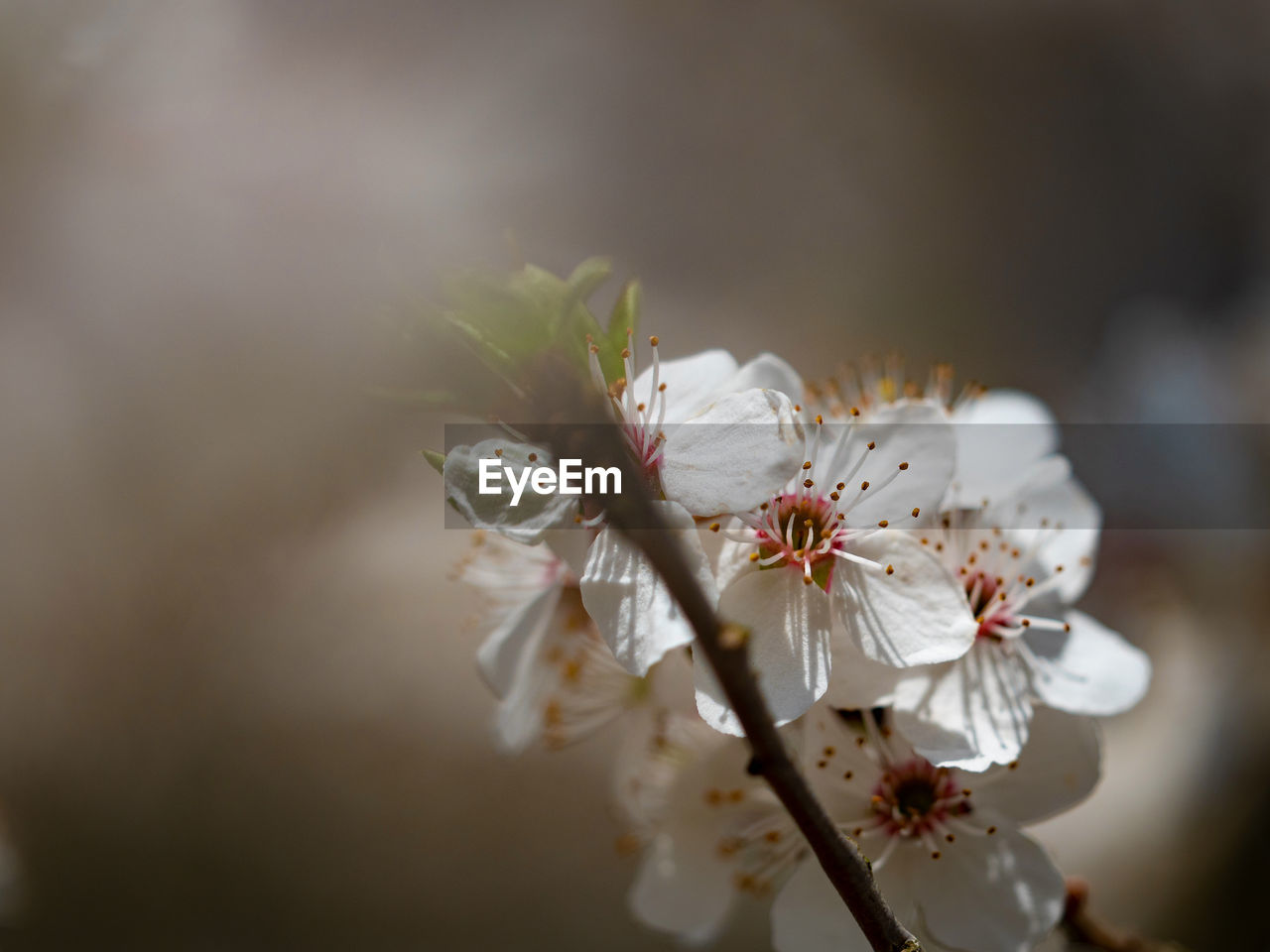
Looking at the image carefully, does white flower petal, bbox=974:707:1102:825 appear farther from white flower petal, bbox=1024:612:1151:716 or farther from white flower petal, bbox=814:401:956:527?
white flower petal, bbox=814:401:956:527

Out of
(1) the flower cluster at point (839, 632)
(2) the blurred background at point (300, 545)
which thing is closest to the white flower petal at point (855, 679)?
(1) the flower cluster at point (839, 632)

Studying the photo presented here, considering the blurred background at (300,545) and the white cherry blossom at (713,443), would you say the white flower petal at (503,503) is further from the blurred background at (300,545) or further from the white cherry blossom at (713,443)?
the blurred background at (300,545)

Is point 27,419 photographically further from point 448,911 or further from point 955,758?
point 955,758

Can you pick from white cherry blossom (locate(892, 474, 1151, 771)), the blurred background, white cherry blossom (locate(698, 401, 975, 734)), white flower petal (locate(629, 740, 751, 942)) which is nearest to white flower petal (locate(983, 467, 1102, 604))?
white cherry blossom (locate(892, 474, 1151, 771))

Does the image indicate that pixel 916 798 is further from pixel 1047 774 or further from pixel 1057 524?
pixel 1057 524

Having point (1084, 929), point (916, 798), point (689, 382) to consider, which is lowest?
point (1084, 929)

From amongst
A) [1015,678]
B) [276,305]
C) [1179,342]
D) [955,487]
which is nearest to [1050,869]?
[1015,678]

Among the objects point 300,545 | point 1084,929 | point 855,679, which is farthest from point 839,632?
point 300,545
